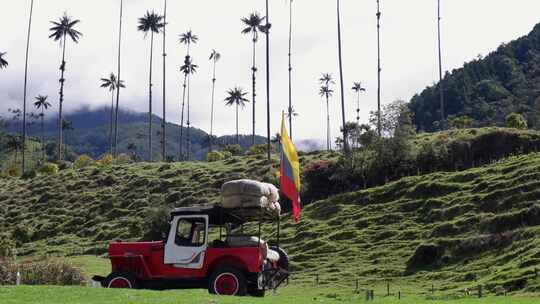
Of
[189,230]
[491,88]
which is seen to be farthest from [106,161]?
[189,230]

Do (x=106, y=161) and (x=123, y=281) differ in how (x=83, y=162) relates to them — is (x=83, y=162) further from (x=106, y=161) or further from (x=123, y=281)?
(x=123, y=281)

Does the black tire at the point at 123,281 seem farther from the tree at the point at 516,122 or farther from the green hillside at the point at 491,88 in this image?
the green hillside at the point at 491,88

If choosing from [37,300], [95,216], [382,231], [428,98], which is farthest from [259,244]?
[428,98]

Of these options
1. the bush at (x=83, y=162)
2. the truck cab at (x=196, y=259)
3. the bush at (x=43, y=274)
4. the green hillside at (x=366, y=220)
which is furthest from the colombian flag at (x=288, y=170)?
the bush at (x=83, y=162)

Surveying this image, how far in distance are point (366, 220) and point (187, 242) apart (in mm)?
44737

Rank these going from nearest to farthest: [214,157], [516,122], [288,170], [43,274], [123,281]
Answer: [123,281]
[288,170]
[43,274]
[516,122]
[214,157]

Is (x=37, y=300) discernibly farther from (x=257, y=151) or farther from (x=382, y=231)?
(x=257, y=151)

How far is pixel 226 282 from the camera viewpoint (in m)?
22.6

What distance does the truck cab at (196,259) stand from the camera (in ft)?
74.7

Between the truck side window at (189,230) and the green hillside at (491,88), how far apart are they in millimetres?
117556

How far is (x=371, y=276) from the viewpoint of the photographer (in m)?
50.6

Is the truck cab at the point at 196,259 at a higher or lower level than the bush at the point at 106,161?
lower

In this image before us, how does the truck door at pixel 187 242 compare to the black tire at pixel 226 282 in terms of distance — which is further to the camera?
the truck door at pixel 187 242

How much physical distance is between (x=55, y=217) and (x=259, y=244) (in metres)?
71.7
